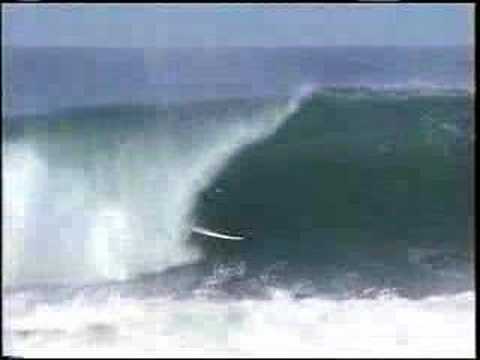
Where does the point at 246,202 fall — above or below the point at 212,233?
above

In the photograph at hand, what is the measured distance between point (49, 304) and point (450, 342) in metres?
1.38

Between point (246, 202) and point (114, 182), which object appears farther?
point (246, 202)

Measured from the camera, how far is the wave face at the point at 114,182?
233cm

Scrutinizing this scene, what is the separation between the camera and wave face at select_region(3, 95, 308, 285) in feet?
7.64

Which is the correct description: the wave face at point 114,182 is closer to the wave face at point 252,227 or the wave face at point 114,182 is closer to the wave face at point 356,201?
the wave face at point 252,227

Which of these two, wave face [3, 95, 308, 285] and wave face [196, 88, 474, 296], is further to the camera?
wave face [196, 88, 474, 296]

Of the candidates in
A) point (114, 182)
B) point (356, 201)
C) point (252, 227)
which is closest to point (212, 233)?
point (252, 227)

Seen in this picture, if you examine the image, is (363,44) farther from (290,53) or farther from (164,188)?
(164,188)

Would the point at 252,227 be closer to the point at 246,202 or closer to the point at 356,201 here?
the point at 246,202

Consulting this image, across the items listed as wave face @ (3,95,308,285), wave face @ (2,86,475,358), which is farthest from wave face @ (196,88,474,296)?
wave face @ (3,95,308,285)

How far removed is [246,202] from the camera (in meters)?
2.63

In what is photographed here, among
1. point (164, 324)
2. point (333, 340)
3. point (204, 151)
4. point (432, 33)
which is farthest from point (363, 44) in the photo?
point (164, 324)

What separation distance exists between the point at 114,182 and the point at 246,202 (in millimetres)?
494

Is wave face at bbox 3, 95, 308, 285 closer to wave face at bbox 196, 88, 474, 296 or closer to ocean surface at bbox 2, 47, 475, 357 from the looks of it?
ocean surface at bbox 2, 47, 475, 357
